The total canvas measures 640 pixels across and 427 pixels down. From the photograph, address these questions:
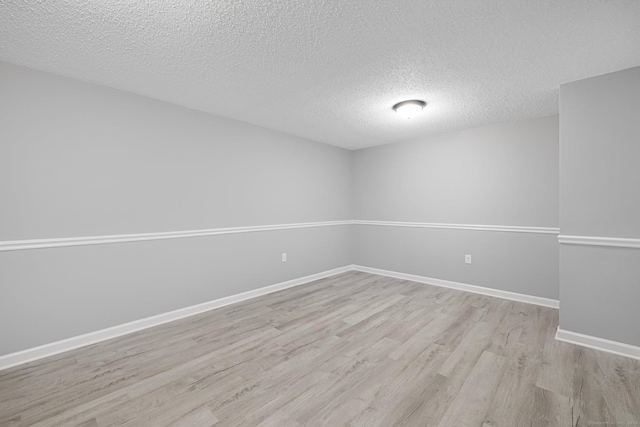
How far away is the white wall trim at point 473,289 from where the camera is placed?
315 centimetres

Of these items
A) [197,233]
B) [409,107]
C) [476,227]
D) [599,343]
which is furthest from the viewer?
[476,227]

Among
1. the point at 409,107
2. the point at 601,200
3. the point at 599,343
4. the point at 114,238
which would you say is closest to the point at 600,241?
the point at 601,200

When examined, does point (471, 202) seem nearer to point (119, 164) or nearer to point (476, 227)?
point (476, 227)

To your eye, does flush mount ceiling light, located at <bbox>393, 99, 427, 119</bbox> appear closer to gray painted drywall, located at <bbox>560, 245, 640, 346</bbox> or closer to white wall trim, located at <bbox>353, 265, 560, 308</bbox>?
gray painted drywall, located at <bbox>560, 245, 640, 346</bbox>

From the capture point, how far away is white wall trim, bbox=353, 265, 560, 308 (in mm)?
Result: 3146

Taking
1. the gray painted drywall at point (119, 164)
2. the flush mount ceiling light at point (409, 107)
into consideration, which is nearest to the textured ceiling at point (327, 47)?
the flush mount ceiling light at point (409, 107)

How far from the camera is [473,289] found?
12.0 feet

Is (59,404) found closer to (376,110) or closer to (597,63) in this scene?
(376,110)

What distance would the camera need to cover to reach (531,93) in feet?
8.41

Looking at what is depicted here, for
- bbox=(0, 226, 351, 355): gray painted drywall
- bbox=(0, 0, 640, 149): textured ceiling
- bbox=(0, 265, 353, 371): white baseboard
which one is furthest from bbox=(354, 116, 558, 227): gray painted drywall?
bbox=(0, 265, 353, 371): white baseboard

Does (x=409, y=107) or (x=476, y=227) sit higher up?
(x=409, y=107)

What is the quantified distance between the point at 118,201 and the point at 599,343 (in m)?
4.36

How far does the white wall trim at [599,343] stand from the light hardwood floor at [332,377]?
0.24 feet

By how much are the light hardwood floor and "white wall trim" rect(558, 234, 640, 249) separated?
87 cm
